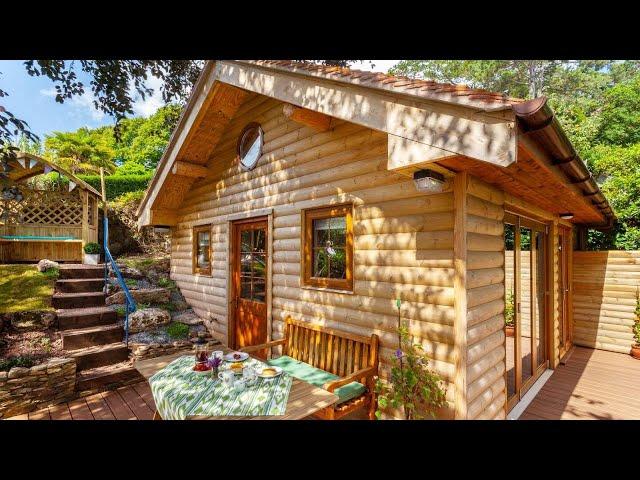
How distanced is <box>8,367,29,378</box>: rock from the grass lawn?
6.48 ft

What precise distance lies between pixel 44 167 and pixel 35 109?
6304mm

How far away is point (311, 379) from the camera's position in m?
3.38

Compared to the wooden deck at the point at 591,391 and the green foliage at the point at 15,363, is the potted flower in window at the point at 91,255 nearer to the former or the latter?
the green foliage at the point at 15,363

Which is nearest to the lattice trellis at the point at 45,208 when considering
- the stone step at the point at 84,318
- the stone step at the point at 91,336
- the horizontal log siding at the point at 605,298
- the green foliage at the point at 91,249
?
the green foliage at the point at 91,249

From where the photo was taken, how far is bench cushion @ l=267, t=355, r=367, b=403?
9.95ft

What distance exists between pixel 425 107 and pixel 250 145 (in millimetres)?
3588

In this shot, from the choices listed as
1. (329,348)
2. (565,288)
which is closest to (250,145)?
(329,348)

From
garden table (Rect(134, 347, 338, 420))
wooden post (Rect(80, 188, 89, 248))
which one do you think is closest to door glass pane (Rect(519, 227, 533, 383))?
garden table (Rect(134, 347, 338, 420))

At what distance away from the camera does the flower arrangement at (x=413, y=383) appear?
270 centimetres

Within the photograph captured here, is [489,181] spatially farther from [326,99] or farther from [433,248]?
[326,99]

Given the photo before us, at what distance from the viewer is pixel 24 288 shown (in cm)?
591

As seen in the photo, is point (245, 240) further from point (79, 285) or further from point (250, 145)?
point (79, 285)

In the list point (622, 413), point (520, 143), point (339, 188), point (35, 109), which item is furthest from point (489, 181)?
point (35, 109)
